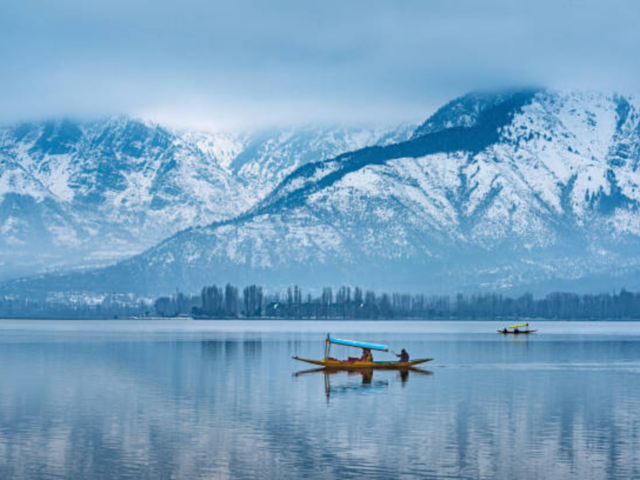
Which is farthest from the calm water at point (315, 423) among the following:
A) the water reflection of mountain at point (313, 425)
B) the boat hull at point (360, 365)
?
the boat hull at point (360, 365)

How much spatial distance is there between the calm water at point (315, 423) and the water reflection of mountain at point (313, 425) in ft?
0.48

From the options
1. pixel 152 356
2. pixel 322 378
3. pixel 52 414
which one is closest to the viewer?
pixel 52 414

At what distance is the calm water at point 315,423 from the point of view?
254ft

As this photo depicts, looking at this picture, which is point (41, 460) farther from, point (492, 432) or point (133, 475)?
point (492, 432)

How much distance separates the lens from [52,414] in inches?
4023

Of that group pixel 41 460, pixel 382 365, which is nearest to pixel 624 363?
pixel 382 365

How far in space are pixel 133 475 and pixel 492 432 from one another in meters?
30.9

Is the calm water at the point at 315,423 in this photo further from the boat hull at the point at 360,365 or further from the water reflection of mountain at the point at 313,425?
the boat hull at the point at 360,365

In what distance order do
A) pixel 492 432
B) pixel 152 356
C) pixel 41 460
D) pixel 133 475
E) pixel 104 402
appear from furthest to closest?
pixel 152 356 < pixel 104 402 < pixel 492 432 < pixel 41 460 < pixel 133 475

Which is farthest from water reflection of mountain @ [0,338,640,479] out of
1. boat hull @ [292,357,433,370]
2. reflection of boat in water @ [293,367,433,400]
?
boat hull @ [292,357,433,370]

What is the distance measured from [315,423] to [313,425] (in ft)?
4.13

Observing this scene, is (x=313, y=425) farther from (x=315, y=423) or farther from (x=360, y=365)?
(x=360, y=365)

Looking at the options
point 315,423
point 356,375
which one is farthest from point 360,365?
point 315,423

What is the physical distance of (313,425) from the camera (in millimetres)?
96375
